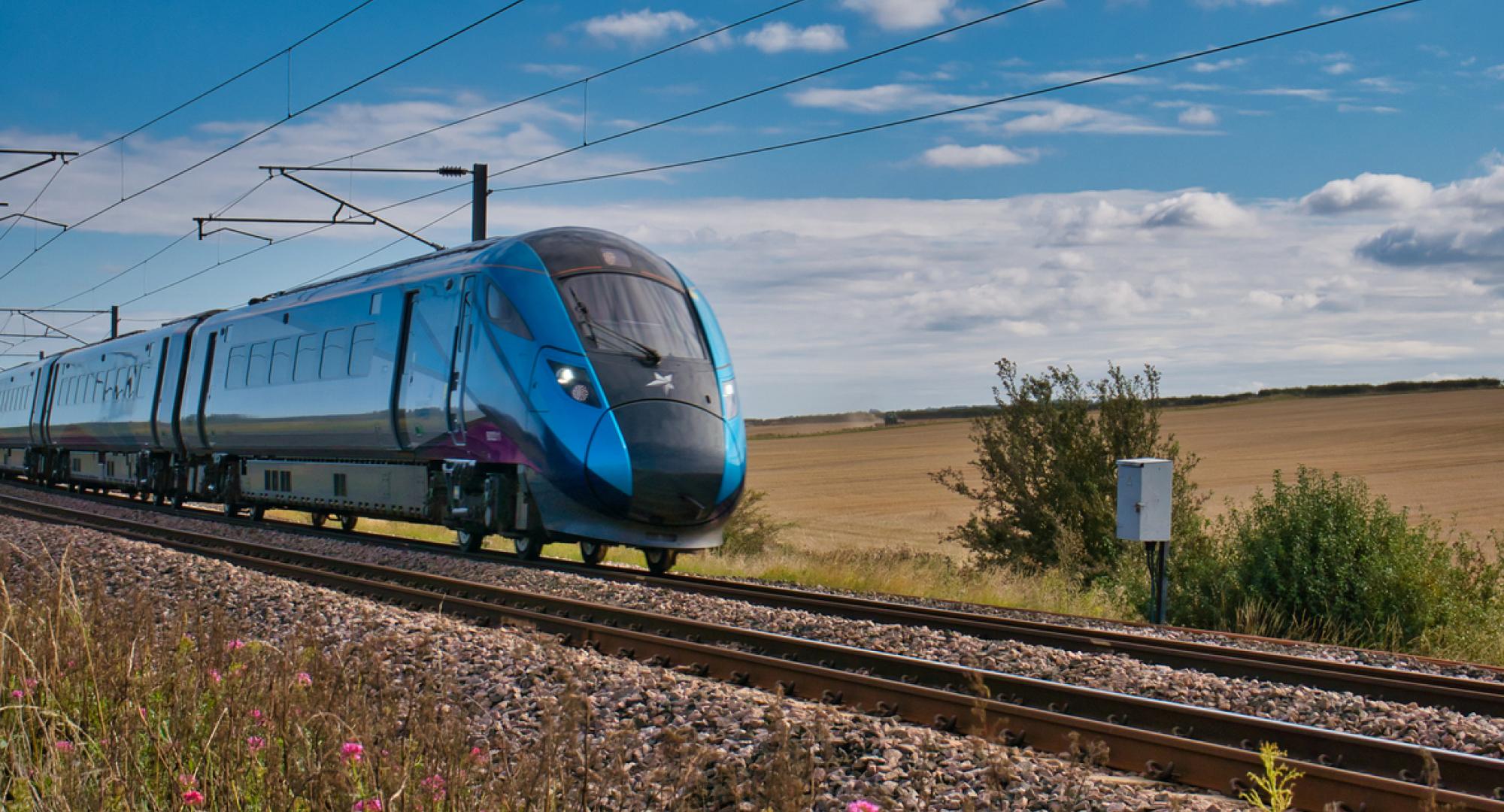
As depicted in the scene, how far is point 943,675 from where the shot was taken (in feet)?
22.6

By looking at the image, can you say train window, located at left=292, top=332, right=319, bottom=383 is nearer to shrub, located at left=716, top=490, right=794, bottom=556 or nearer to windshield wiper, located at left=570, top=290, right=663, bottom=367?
windshield wiper, located at left=570, top=290, right=663, bottom=367

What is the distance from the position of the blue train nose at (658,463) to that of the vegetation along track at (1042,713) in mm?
2174

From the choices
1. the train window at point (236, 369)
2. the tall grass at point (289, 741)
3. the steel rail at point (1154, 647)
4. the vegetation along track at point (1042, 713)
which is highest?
the train window at point (236, 369)

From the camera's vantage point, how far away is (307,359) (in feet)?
55.7

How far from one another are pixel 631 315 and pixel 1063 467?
26.1ft

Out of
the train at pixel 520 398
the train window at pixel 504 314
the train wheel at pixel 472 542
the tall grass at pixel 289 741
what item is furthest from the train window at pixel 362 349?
the tall grass at pixel 289 741

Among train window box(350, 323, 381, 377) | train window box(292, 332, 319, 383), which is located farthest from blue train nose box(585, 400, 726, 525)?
train window box(292, 332, 319, 383)

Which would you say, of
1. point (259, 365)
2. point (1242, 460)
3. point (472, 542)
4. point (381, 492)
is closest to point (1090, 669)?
point (472, 542)

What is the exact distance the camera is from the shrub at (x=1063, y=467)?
1766 centimetres

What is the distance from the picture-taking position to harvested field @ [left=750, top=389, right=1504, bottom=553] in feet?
116

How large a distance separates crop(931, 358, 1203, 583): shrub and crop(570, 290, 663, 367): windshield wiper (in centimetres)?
699

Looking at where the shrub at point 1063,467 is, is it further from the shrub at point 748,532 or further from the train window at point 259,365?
the train window at point 259,365

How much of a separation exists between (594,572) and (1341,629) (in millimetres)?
6980

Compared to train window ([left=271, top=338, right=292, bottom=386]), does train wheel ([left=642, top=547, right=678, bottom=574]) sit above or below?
below
